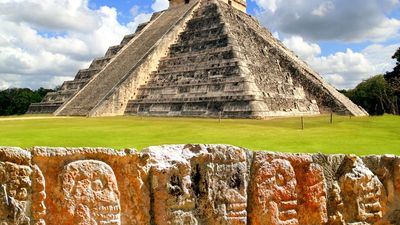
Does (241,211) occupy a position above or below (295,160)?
below

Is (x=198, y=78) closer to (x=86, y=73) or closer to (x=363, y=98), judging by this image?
(x=86, y=73)

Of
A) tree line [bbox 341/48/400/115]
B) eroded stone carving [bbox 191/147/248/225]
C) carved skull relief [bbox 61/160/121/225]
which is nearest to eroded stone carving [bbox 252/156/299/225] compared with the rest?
eroded stone carving [bbox 191/147/248/225]

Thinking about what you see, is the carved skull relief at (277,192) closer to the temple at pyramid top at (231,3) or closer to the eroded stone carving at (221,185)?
the eroded stone carving at (221,185)

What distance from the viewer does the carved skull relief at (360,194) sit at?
3.69 m

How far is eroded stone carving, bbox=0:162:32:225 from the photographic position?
2754 millimetres

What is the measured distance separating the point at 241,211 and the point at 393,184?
4.89 ft

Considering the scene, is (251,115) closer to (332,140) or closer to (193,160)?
(332,140)

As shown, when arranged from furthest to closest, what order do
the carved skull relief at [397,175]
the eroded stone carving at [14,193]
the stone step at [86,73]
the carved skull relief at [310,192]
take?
the stone step at [86,73], the carved skull relief at [397,175], the carved skull relief at [310,192], the eroded stone carving at [14,193]

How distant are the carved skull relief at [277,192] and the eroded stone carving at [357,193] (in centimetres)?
48

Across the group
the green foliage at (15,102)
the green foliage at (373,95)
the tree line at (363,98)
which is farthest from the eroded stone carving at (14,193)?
the green foliage at (15,102)

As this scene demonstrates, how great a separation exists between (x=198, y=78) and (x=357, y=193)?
19.6 metres

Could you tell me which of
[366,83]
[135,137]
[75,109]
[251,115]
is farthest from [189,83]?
[366,83]

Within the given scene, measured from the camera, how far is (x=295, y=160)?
→ 355cm

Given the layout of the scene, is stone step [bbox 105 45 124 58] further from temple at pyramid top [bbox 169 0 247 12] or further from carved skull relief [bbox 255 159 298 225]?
carved skull relief [bbox 255 159 298 225]
